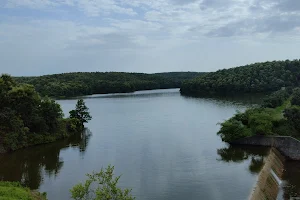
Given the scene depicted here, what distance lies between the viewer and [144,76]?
185375mm

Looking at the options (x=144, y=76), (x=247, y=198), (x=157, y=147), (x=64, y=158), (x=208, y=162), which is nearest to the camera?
(x=247, y=198)

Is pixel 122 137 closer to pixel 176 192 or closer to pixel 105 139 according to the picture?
pixel 105 139

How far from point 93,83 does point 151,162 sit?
114314 mm

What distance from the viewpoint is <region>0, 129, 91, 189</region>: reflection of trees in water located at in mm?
30859

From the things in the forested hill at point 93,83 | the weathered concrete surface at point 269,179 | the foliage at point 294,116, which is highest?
the forested hill at point 93,83

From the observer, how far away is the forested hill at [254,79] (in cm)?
10962

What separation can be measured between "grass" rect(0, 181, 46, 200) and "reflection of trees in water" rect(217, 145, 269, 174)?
1921 centimetres

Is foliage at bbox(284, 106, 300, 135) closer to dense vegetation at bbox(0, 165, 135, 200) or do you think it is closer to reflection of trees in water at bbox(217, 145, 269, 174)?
reflection of trees in water at bbox(217, 145, 269, 174)

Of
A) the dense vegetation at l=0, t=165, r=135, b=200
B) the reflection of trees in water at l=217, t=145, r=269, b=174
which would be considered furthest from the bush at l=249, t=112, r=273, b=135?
the dense vegetation at l=0, t=165, r=135, b=200

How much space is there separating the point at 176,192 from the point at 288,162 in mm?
15701

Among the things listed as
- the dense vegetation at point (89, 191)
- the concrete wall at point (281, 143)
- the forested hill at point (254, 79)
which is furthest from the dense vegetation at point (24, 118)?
the forested hill at point (254, 79)

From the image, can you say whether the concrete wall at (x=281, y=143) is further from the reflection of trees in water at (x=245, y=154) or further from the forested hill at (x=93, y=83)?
the forested hill at (x=93, y=83)

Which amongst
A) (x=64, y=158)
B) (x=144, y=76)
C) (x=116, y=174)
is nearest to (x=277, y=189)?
(x=116, y=174)

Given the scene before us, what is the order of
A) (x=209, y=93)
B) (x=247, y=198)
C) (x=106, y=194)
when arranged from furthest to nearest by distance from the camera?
(x=209, y=93) → (x=247, y=198) → (x=106, y=194)
